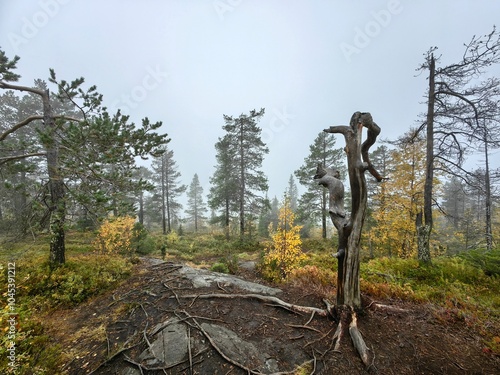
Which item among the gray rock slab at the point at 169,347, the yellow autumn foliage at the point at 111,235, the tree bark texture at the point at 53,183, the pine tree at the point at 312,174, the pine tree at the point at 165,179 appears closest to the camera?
the gray rock slab at the point at 169,347

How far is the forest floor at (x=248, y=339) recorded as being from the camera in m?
3.16

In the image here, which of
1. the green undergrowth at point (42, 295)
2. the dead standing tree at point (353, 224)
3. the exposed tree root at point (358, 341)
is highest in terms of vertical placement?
the dead standing tree at point (353, 224)

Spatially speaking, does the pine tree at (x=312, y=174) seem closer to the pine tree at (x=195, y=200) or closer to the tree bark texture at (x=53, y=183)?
the tree bark texture at (x=53, y=183)

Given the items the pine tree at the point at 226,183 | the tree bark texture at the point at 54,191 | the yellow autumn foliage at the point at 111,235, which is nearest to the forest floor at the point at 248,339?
the tree bark texture at the point at 54,191

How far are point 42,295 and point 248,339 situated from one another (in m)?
6.96

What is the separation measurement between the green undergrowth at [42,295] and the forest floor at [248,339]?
0.28 metres

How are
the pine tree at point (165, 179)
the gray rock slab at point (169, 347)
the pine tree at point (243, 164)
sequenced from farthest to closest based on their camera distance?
the pine tree at point (165, 179) < the pine tree at point (243, 164) < the gray rock slab at point (169, 347)

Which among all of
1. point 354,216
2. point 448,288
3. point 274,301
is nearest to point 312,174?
point 448,288

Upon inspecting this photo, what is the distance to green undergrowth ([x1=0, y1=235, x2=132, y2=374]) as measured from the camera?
361 cm

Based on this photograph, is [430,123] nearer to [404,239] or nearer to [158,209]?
[404,239]

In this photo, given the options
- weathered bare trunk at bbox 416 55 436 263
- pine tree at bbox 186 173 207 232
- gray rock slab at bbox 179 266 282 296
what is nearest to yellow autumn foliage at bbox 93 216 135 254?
gray rock slab at bbox 179 266 282 296

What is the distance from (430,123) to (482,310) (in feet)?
22.4

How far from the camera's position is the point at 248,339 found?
3.79m

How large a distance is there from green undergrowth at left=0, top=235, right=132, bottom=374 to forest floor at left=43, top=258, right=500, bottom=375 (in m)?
0.28
